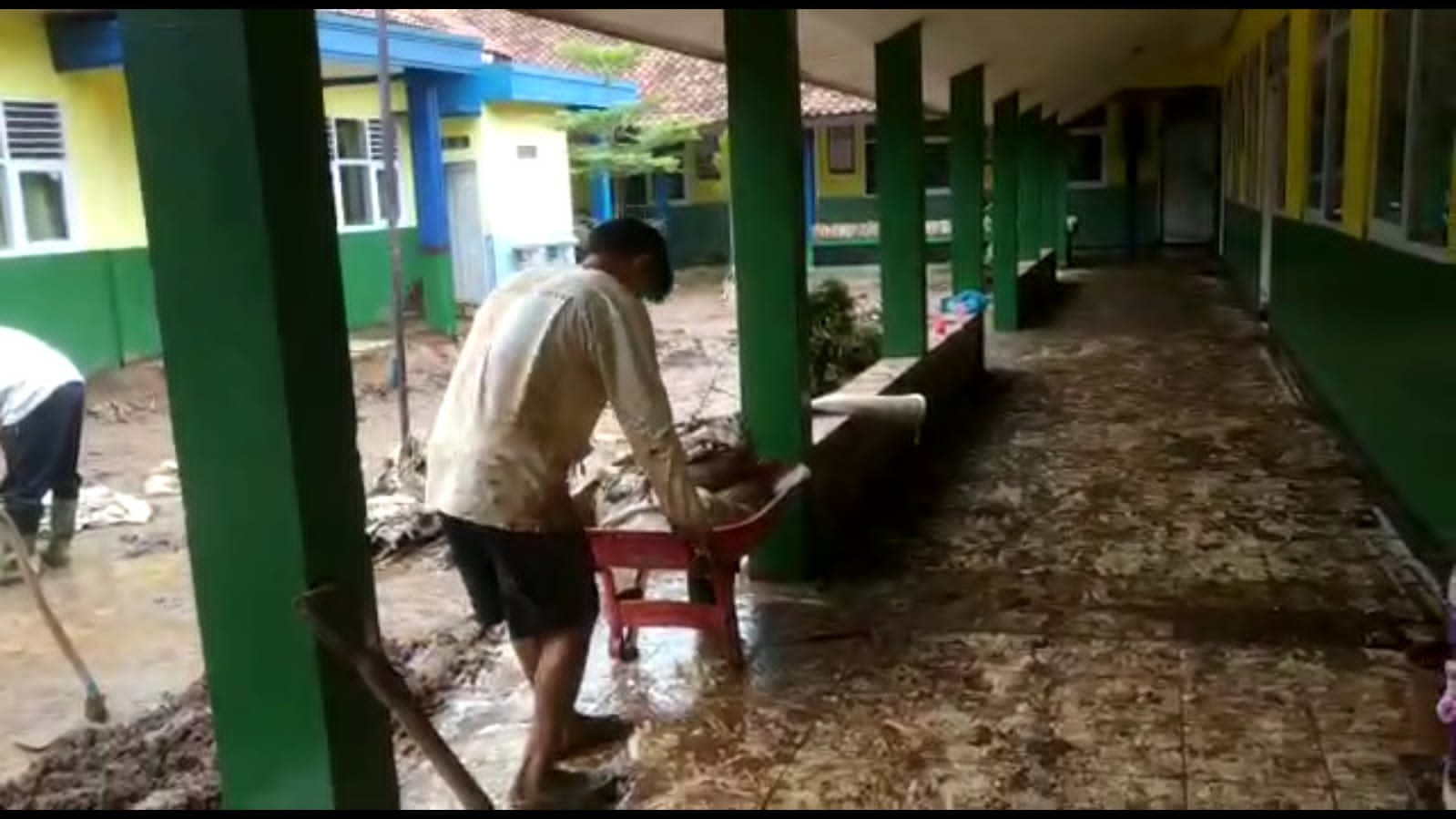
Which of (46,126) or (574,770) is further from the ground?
(46,126)

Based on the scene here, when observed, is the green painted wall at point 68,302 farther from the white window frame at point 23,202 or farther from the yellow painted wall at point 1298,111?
the yellow painted wall at point 1298,111

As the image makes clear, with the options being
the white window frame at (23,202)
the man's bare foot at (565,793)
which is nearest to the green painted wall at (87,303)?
the white window frame at (23,202)

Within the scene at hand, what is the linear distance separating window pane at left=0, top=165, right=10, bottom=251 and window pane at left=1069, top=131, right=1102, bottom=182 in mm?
17070

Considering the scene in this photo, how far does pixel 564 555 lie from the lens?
3.38 meters

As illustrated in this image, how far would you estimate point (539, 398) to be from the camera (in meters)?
3.29

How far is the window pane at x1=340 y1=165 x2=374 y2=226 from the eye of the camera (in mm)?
15748

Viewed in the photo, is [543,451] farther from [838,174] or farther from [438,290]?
[838,174]

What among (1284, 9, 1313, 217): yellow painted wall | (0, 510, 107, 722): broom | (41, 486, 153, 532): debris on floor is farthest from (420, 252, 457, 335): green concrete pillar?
(0, 510, 107, 722): broom

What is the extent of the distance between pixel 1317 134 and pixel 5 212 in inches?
418

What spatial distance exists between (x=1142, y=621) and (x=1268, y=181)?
7.74m

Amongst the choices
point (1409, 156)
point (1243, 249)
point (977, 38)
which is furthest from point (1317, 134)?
point (1243, 249)

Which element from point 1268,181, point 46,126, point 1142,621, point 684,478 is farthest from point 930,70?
point 46,126

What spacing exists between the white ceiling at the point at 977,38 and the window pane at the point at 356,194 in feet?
22.9

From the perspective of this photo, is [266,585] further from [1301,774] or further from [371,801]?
[1301,774]
